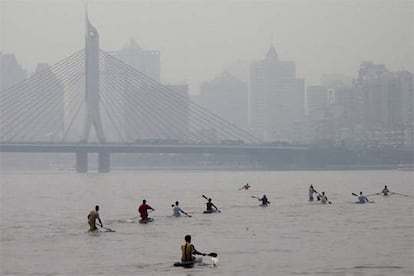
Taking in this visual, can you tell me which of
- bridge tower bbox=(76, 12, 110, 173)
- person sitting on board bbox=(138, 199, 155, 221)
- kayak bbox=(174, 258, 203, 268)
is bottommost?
kayak bbox=(174, 258, 203, 268)

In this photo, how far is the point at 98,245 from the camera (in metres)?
34.2

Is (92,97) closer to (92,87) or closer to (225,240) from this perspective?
(92,87)

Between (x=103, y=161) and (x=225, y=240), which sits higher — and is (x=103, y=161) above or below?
above

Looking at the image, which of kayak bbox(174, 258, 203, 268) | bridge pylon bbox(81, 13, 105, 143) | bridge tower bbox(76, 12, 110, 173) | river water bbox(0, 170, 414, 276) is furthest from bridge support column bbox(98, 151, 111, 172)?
kayak bbox(174, 258, 203, 268)

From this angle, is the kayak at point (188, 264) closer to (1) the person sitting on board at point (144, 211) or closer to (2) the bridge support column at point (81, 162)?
(1) the person sitting on board at point (144, 211)

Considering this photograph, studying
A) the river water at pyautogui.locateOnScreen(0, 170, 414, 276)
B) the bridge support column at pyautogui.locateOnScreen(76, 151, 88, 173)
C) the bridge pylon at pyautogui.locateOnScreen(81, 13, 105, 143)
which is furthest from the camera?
the bridge support column at pyautogui.locateOnScreen(76, 151, 88, 173)

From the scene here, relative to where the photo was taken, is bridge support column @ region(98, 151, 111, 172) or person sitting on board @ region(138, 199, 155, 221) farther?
bridge support column @ region(98, 151, 111, 172)

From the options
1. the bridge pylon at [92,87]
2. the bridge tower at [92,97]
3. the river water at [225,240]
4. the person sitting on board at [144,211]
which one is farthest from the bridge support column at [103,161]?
the person sitting on board at [144,211]

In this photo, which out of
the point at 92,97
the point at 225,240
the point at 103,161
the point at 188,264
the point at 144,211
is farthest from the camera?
the point at 103,161

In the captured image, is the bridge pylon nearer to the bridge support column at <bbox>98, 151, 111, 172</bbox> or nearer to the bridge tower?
the bridge tower

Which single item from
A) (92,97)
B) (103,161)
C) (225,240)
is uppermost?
(92,97)

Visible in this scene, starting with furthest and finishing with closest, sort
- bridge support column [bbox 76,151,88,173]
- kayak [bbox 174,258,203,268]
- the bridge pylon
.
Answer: bridge support column [bbox 76,151,88,173] → the bridge pylon → kayak [bbox 174,258,203,268]

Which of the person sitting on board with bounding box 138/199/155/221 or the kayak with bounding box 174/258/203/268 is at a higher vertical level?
the person sitting on board with bounding box 138/199/155/221

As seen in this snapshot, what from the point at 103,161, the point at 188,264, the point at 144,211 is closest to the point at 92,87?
the point at 103,161
